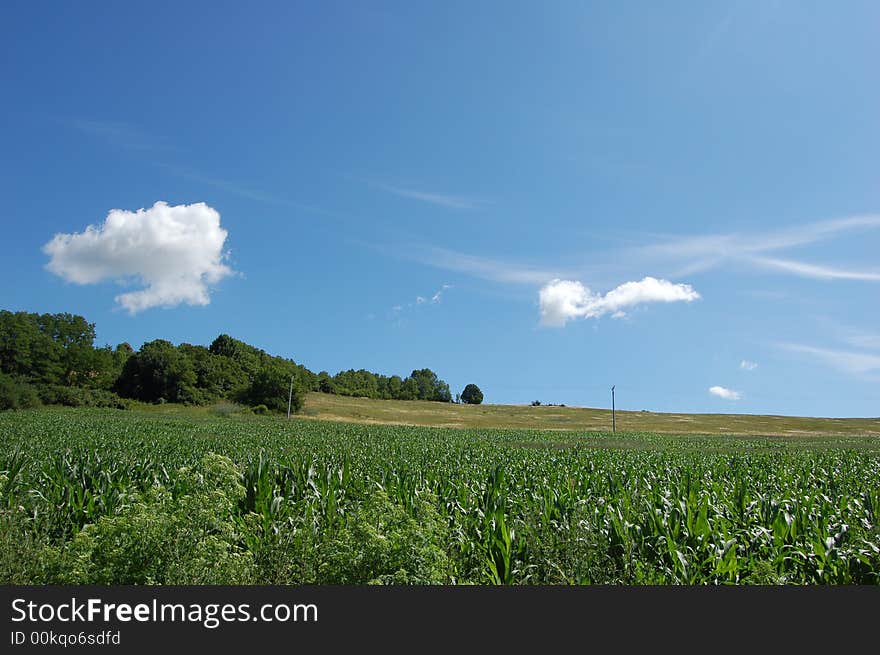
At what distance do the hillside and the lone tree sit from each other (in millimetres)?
54937

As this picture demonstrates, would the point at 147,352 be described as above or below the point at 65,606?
above

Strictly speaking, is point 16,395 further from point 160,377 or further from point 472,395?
point 472,395

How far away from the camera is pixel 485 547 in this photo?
7.14m

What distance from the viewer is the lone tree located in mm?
177500

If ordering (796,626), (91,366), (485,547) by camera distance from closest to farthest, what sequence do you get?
1. (796,626)
2. (485,547)
3. (91,366)

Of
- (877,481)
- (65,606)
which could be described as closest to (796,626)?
(65,606)

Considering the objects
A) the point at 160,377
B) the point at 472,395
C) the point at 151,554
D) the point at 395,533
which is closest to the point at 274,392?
the point at 160,377

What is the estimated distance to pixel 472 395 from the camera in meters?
179

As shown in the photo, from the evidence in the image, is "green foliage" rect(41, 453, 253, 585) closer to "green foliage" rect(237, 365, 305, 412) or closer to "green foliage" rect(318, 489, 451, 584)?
"green foliage" rect(318, 489, 451, 584)

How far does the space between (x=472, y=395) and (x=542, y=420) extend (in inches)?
3088

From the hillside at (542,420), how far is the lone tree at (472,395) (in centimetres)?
5494

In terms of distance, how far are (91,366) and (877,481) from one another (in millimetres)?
114085

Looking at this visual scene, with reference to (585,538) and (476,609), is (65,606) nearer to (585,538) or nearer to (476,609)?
(476,609)

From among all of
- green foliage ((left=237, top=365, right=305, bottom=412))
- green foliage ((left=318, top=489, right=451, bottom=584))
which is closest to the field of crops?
green foliage ((left=318, top=489, right=451, bottom=584))
